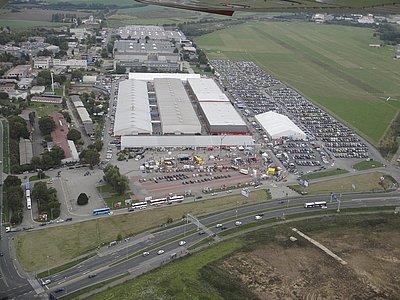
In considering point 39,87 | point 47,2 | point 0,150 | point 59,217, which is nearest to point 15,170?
point 0,150

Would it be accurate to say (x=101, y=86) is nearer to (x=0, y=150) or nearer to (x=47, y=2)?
(x=0, y=150)

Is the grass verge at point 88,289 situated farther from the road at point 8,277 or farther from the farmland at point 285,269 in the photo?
the road at point 8,277

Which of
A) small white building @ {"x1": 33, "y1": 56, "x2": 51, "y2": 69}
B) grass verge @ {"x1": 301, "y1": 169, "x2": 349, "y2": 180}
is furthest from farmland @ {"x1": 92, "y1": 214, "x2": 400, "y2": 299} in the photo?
Answer: small white building @ {"x1": 33, "y1": 56, "x2": 51, "y2": 69}

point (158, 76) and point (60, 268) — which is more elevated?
point (158, 76)

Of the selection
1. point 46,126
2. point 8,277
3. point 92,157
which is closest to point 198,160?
point 92,157

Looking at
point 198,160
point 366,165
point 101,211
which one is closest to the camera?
point 101,211

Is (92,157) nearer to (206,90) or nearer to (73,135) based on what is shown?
(73,135)
